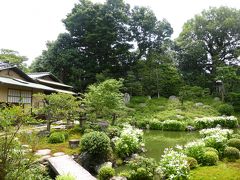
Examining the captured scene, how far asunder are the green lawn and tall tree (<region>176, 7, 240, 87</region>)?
80.2ft

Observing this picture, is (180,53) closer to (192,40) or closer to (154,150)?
(192,40)

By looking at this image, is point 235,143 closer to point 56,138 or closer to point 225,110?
point 56,138

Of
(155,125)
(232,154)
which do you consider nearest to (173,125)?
(155,125)

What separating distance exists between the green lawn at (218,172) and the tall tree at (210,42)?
24.5 m

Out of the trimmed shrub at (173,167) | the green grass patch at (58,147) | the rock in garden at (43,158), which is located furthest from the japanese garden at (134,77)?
the trimmed shrub at (173,167)

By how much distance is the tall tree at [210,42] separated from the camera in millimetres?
32219

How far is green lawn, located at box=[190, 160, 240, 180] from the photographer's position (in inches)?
308

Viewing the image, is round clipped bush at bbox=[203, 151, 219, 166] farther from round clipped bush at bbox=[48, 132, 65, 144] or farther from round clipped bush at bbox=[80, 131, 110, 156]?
round clipped bush at bbox=[48, 132, 65, 144]

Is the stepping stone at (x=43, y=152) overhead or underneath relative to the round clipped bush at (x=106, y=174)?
overhead

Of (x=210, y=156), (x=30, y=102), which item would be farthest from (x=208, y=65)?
(x=210, y=156)

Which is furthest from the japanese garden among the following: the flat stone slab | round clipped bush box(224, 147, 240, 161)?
the flat stone slab

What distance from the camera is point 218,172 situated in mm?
8250

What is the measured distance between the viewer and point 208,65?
111ft

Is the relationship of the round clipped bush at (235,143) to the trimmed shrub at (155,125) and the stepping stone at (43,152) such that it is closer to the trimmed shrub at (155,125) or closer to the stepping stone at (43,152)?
the stepping stone at (43,152)
